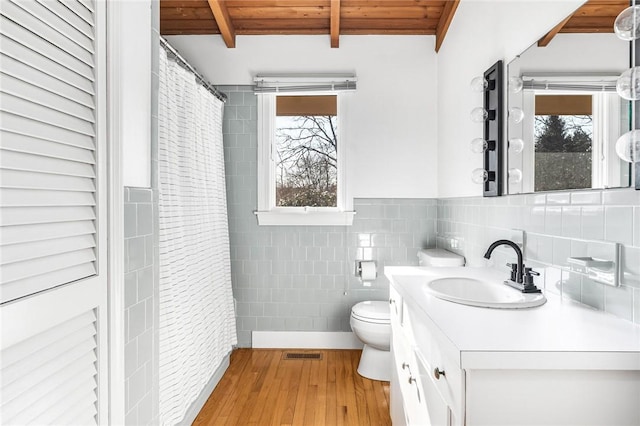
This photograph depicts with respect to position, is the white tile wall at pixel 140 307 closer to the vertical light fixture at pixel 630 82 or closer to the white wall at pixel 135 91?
the white wall at pixel 135 91

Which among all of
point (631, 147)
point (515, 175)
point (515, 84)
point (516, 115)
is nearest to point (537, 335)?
point (631, 147)

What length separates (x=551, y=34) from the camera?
1.51 m

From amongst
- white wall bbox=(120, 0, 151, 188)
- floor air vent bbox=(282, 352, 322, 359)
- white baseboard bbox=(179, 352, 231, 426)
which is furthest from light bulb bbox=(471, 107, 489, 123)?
white baseboard bbox=(179, 352, 231, 426)

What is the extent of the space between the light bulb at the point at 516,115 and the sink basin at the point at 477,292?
0.77 m

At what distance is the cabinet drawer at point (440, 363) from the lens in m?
0.94

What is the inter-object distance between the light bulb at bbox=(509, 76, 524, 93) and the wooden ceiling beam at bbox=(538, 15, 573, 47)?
0.19 metres

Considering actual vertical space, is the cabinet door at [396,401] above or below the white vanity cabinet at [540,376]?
below

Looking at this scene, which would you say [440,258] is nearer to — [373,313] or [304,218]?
[373,313]

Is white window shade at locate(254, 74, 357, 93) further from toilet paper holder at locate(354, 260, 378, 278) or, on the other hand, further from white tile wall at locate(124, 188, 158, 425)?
white tile wall at locate(124, 188, 158, 425)

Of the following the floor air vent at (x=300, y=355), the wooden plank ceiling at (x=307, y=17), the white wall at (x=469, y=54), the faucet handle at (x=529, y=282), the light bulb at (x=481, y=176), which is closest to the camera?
the faucet handle at (x=529, y=282)

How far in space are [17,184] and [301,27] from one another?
2637mm

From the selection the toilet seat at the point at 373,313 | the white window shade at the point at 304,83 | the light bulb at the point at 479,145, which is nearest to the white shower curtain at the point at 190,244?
the white window shade at the point at 304,83

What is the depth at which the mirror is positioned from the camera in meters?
1.20

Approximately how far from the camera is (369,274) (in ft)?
9.77
